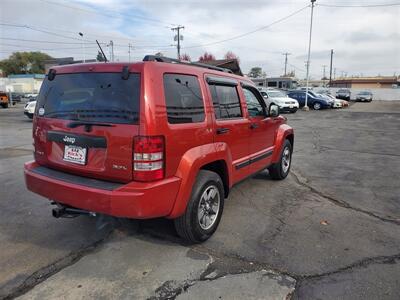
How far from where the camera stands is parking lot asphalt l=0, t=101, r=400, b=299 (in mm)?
2963

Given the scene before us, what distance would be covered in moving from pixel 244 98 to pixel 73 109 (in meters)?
2.35

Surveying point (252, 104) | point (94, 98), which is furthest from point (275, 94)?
point (94, 98)

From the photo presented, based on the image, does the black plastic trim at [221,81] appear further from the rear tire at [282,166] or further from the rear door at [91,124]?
the rear tire at [282,166]

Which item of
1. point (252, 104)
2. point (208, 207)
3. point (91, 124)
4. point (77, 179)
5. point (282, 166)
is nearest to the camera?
point (91, 124)

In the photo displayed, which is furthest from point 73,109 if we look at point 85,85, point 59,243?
point 59,243

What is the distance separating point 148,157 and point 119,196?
0.43 m

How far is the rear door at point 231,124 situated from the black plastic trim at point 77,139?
1.30m

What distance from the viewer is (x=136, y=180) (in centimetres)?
306

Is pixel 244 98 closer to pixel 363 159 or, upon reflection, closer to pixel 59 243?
pixel 59 243

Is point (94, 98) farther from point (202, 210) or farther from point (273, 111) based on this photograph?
point (273, 111)

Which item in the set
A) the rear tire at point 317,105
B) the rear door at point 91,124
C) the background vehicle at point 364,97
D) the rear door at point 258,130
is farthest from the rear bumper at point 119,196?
the background vehicle at point 364,97

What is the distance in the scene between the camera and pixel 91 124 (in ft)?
10.5

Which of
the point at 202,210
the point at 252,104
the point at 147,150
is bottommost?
the point at 202,210

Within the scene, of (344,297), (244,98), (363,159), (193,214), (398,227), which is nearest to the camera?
(344,297)
